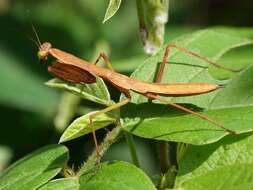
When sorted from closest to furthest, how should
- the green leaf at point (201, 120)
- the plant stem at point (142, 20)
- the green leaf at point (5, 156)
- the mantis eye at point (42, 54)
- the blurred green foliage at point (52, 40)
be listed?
the green leaf at point (201, 120) → the plant stem at point (142, 20) → the mantis eye at point (42, 54) → the green leaf at point (5, 156) → the blurred green foliage at point (52, 40)

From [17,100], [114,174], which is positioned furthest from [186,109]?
[17,100]

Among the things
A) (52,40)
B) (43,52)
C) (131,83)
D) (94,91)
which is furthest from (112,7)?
(52,40)

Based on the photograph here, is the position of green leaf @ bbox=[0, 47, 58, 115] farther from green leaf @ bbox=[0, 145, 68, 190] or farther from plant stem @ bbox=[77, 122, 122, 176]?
plant stem @ bbox=[77, 122, 122, 176]

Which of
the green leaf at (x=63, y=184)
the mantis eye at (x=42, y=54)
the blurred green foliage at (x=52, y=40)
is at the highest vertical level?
the mantis eye at (x=42, y=54)

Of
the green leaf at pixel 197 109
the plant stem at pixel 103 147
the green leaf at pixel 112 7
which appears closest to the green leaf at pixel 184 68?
the green leaf at pixel 197 109

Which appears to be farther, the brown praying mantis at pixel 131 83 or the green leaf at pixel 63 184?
the brown praying mantis at pixel 131 83

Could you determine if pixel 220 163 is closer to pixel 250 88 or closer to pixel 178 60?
pixel 250 88

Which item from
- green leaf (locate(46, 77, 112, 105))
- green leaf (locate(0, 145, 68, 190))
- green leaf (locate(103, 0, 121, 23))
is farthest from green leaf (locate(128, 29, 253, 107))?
green leaf (locate(103, 0, 121, 23))

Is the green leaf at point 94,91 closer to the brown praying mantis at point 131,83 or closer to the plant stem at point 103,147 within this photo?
the brown praying mantis at point 131,83
